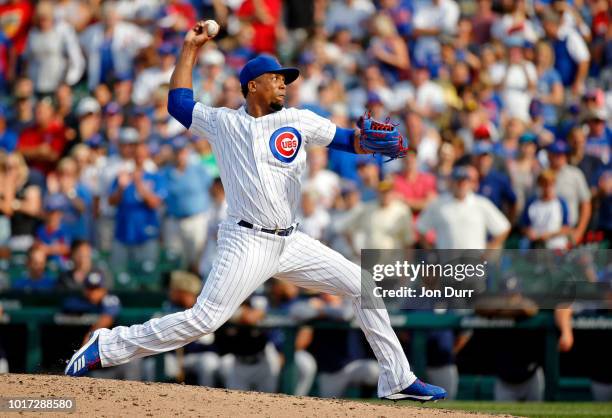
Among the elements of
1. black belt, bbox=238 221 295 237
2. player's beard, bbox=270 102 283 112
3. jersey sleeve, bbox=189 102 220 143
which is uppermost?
player's beard, bbox=270 102 283 112

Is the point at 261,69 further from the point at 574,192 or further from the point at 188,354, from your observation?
the point at 574,192

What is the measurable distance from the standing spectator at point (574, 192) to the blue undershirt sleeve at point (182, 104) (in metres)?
4.76

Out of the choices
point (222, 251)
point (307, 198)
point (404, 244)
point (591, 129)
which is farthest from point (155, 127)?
point (222, 251)

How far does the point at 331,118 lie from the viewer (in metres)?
11.6

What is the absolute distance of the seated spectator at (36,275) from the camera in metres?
10.8

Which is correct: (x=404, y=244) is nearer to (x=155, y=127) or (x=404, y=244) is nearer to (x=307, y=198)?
(x=307, y=198)

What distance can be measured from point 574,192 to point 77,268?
4347mm

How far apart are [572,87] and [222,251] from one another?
728 centimetres

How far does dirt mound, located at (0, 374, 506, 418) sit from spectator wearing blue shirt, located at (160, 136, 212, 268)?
12.3ft

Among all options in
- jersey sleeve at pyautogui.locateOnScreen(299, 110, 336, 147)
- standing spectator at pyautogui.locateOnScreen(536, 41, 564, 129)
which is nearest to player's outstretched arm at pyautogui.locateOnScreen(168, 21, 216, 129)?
jersey sleeve at pyautogui.locateOnScreen(299, 110, 336, 147)

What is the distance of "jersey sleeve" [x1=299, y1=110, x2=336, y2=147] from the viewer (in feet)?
21.5

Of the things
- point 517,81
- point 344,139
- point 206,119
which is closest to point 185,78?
point 206,119

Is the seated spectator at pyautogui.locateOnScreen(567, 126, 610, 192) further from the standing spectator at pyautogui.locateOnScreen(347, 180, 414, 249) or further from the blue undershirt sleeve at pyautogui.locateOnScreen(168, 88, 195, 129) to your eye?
the blue undershirt sleeve at pyautogui.locateOnScreen(168, 88, 195, 129)

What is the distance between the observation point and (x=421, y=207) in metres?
10.9
